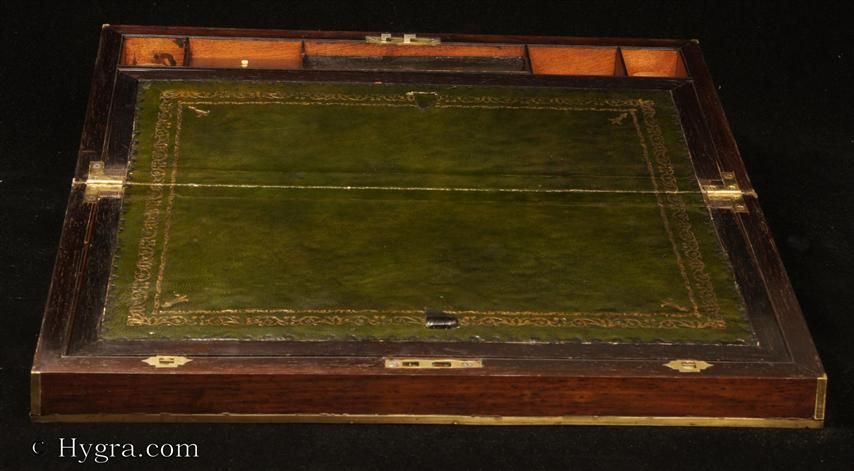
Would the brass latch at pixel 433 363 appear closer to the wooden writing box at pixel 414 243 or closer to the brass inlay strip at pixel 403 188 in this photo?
the wooden writing box at pixel 414 243

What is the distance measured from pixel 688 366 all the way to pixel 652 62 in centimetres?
170

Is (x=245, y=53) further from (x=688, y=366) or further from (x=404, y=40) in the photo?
(x=688, y=366)

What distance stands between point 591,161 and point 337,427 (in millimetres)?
1284

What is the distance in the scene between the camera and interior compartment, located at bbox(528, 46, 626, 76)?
602 centimetres

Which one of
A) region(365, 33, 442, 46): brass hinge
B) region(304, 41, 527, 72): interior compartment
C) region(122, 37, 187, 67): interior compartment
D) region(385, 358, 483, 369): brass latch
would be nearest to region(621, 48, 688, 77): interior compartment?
region(304, 41, 527, 72): interior compartment

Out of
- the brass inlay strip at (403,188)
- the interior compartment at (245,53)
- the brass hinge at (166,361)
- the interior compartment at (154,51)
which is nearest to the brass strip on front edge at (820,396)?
the brass inlay strip at (403,188)

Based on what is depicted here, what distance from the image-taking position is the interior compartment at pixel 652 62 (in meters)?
6.04

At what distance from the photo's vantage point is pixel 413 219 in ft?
17.0

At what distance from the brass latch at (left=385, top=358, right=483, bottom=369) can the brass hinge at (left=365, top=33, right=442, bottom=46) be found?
1.67 meters

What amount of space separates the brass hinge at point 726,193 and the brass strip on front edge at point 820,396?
2.54 ft

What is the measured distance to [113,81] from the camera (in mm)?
5648

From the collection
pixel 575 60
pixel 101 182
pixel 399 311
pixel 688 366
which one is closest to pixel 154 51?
pixel 101 182

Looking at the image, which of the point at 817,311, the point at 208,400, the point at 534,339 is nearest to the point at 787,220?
the point at 817,311

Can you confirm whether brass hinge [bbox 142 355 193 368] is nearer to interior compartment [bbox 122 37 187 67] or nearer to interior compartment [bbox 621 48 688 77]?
interior compartment [bbox 122 37 187 67]
